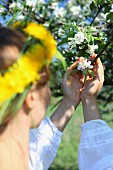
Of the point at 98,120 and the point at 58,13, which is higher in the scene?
the point at 58,13

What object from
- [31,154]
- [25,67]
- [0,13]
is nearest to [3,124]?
[25,67]

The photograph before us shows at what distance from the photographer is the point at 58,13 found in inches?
143

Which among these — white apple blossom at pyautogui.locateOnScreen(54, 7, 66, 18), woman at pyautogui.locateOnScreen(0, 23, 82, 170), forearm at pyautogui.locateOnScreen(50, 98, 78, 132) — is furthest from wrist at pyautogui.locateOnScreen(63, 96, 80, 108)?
white apple blossom at pyautogui.locateOnScreen(54, 7, 66, 18)

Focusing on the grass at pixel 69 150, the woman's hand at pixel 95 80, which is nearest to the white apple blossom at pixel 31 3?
the woman's hand at pixel 95 80

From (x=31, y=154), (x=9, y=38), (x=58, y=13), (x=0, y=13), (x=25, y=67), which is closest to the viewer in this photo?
(x=25, y=67)

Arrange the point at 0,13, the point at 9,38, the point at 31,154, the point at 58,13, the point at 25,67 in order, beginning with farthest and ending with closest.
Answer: the point at 58,13 → the point at 0,13 → the point at 31,154 → the point at 9,38 → the point at 25,67

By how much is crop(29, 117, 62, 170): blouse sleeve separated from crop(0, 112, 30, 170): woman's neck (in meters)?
0.45

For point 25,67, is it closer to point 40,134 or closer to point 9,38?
point 9,38

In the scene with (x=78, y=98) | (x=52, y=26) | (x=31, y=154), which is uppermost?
(x=52, y=26)

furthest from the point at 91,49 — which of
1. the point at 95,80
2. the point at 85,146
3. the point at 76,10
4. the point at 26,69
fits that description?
the point at 76,10

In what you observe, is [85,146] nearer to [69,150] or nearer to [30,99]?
[30,99]

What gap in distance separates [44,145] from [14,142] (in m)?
0.53

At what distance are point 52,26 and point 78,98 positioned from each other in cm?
122

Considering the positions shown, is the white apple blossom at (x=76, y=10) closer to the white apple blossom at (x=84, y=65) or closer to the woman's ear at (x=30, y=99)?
the white apple blossom at (x=84, y=65)
